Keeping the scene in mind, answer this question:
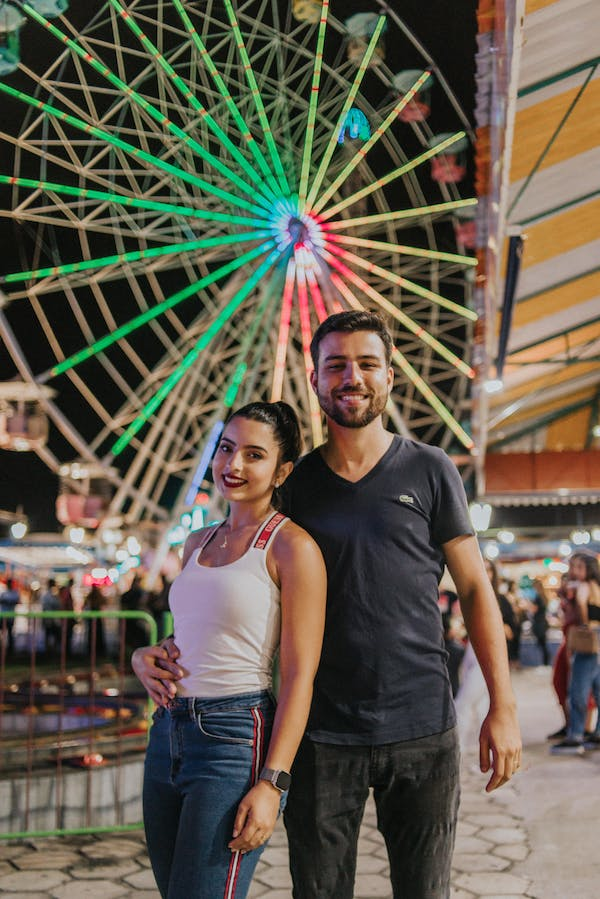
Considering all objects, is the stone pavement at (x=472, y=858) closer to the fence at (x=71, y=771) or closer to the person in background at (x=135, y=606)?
the fence at (x=71, y=771)

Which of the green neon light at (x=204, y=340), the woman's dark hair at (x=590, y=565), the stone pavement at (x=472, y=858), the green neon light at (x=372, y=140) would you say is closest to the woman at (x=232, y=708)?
the stone pavement at (x=472, y=858)

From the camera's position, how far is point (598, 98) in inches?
255

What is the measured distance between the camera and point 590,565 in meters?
7.49

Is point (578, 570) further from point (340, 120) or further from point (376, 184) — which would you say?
point (340, 120)

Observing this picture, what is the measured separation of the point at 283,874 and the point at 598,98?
5.35m

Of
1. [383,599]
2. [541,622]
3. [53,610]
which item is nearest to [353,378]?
[383,599]

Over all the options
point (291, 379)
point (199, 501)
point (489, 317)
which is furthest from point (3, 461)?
point (489, 317)

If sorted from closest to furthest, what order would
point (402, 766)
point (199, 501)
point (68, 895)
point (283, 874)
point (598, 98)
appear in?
point (402, 766), point (68, 895), point (283, 874), point (598, 98), point (199, 501)

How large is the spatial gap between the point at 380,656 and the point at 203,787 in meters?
0.47

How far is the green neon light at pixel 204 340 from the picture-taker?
8820 mm

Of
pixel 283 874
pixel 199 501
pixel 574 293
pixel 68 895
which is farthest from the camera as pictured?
pixel 199 501

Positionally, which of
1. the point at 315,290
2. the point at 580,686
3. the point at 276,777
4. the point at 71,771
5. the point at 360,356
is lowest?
the point at 71,771

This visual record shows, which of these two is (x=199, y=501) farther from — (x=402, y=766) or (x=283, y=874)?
(x=402, y=766)

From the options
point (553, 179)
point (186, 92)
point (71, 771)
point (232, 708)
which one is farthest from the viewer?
point (186, 92)
